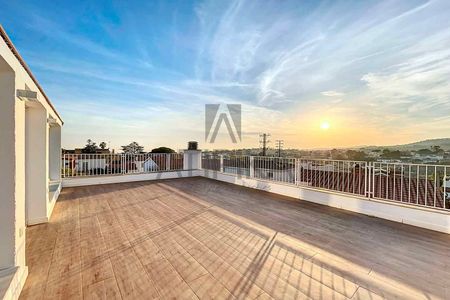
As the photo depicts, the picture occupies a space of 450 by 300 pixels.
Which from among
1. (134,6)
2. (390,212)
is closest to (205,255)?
(390,212)

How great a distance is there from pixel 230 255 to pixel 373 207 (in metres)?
3.36

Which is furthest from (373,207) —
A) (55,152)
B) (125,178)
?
(55,152)

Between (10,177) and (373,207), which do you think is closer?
(10,177)

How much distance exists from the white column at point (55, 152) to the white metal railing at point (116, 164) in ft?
1.63

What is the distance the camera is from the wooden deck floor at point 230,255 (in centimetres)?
171

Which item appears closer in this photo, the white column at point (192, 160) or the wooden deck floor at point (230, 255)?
the wooden deck floor at point (230, 255)

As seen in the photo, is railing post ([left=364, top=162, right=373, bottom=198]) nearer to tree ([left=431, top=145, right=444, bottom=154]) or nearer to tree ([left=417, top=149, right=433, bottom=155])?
tree ([left=417, top=149, right=433, bottom=155])

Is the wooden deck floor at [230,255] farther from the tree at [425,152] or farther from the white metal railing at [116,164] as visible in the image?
the white metal railing at [116,164]

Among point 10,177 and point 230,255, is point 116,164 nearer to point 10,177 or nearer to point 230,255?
point 10,177

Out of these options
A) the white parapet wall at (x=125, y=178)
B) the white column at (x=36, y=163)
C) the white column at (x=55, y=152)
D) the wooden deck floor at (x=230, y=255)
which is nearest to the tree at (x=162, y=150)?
the white parapet wall at (x=125, y=178)

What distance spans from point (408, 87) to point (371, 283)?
6903 millimetres

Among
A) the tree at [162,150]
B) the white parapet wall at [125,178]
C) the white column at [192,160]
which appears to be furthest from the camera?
the tree at [162,150]

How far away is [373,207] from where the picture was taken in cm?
386

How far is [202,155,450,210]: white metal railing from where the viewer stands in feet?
10.9
